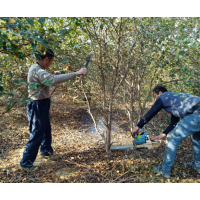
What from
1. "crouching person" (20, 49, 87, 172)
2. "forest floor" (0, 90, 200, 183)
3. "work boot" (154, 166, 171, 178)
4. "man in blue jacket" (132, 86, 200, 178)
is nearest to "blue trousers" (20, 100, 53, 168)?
"crouching person" (20, 49, 87, 172)

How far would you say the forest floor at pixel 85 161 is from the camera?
2.48 metres

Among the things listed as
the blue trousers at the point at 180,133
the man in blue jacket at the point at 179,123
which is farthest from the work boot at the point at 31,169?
the blue trousers at the point at 180,133

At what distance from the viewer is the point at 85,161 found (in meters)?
3.05

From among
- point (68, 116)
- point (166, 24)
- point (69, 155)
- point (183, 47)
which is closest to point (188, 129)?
point (183, 47)

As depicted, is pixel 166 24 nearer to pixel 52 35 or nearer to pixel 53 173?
pixel 52 35

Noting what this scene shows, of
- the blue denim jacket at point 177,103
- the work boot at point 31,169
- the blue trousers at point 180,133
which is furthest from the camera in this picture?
the work boot at point 31,169

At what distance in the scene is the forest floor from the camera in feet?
8.13

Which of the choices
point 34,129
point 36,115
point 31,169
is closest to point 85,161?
point 31,169

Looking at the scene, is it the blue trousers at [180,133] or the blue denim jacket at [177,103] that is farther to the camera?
the blue denim jacket at [177,103]

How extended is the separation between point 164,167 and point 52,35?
2770mm

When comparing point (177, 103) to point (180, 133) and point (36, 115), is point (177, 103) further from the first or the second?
point (36, 115)

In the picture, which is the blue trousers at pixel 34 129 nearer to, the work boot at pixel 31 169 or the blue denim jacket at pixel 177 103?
the work boot at pixel 31 169

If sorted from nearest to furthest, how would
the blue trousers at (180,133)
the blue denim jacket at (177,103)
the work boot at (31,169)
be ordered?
the blue trousers at (180,133) < the blue denim jacket at (177,103) < the work boot at (31,169)

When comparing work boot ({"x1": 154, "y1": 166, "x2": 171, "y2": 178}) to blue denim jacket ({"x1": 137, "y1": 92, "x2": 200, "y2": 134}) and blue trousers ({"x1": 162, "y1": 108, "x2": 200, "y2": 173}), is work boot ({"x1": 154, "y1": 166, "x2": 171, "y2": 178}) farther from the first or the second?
blue denim jacket ({"x1": 137, "y1": 92, "x2": 200, "y2": 134})
